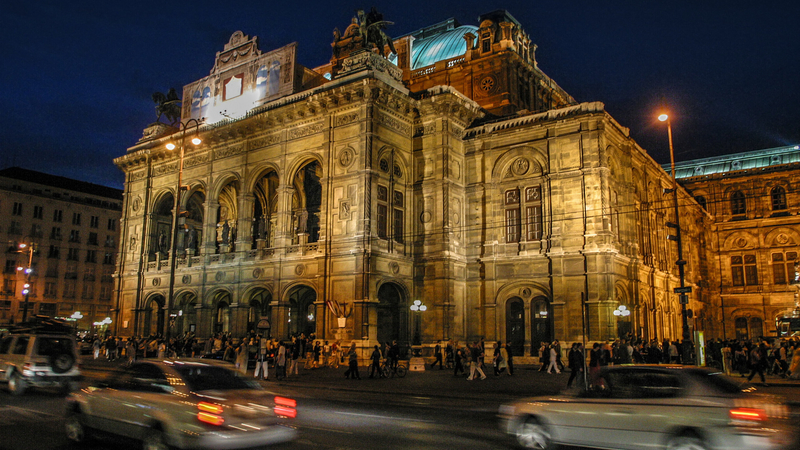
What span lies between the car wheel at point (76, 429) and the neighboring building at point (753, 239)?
5588 centimetres

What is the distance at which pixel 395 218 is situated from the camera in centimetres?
3603

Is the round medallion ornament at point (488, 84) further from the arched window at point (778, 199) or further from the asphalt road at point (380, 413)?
the arched window at point (778, 199)

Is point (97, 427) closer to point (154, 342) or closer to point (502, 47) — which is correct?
point (154, 342)

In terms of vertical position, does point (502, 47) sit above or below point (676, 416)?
above

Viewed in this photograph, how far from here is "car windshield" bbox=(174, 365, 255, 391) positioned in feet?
29.3

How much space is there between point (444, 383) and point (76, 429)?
1559 cm

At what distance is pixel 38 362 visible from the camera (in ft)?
54.5

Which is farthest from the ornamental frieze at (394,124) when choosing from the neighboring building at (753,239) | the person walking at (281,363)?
the neighboring building at (753,239)

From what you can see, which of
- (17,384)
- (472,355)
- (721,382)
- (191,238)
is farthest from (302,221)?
(721,382)

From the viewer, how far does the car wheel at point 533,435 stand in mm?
9844

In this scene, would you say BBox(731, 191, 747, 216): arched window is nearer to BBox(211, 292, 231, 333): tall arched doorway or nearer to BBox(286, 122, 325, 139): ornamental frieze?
BBox(286, 122, 325, 139): ornamental frieze

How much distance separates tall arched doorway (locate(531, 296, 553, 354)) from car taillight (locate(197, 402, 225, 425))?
28.3 m

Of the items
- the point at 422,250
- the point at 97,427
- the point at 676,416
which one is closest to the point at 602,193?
the point at 422,250

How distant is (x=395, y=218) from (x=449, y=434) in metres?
24.7
